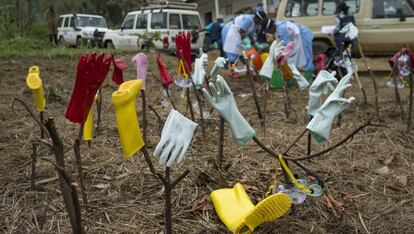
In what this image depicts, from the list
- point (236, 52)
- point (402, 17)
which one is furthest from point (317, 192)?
point (402, 17)

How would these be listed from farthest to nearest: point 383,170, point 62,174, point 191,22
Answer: point 191,22, point 383,170, point 62,174

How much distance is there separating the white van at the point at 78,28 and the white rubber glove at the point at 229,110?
44.2 feet

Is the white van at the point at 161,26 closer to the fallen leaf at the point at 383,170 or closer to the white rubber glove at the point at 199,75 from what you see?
the white rubber glove at the point at 199,75

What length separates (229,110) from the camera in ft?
5.45

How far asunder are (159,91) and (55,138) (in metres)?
4.23

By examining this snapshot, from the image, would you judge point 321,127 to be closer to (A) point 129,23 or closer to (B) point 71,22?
(A) point 129,23

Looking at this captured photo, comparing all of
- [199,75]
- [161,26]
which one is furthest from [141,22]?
[199,75]

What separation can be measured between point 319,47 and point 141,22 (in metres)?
4.98

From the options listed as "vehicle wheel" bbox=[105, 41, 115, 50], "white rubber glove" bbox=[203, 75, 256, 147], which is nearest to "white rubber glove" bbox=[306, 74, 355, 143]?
"white rubber glove" bbox=[203, 75, 256, 147]

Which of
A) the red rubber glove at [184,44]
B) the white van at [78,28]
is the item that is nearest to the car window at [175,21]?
the white van at [78,28]

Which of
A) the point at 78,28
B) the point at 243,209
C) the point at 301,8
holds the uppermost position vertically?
the point at 301,8

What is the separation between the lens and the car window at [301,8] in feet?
29.1

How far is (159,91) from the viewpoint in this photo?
5676mm

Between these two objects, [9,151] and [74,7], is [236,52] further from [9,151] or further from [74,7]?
[74,7]
